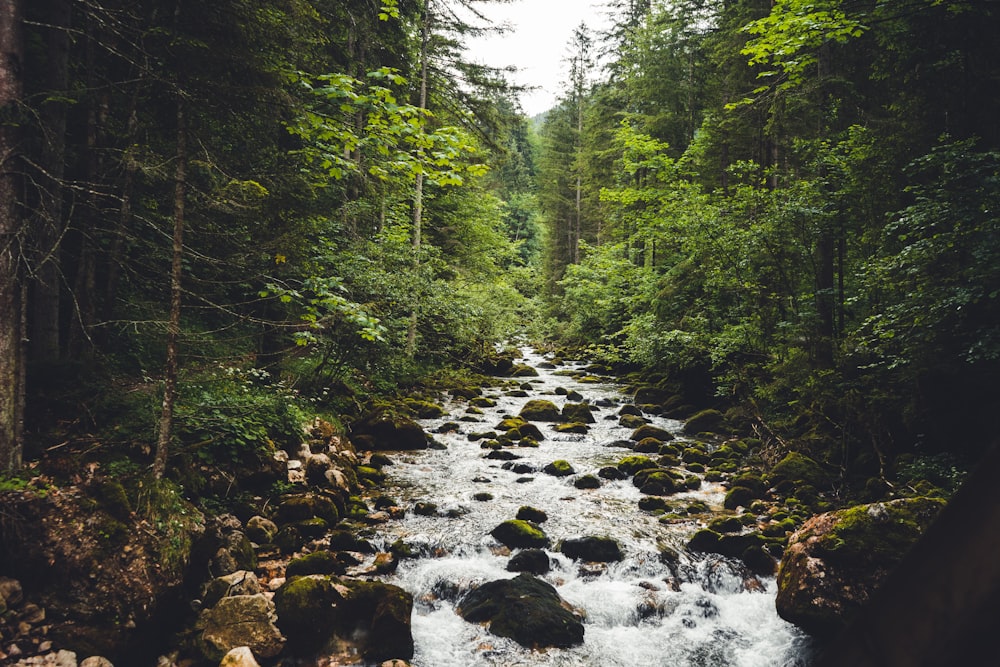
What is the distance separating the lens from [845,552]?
5520 millimetres

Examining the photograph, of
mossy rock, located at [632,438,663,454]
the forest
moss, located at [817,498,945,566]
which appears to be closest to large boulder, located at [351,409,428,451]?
the forest

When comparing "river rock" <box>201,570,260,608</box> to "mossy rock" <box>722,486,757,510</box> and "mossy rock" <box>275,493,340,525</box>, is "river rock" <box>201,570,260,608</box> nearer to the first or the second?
"mossy rock" <box>275,493,340,525</box>

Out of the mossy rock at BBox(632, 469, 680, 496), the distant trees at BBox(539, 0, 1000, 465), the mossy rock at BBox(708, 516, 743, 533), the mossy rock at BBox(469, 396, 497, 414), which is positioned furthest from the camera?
the mossy rock at BBox(469, 396, 497, 414)

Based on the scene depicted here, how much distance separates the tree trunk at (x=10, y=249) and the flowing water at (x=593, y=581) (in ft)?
14.5

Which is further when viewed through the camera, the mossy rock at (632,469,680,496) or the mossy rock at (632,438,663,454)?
the mossy rock at (632,438,663,454)

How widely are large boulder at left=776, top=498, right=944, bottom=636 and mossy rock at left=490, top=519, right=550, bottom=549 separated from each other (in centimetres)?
318

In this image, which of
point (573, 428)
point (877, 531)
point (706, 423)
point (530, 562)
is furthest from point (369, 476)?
point (706, 423)

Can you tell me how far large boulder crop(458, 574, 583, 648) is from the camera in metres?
5.73

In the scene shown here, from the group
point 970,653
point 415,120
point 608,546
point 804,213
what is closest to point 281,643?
point 608,546

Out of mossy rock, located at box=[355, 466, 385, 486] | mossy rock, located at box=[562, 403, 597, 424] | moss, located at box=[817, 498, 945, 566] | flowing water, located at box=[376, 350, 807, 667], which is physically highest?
moss, located at box=[817, 498, 945, 566]

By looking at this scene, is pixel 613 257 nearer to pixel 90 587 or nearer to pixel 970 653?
pixel 90 587

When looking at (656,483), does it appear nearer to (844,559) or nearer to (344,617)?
(844,559)

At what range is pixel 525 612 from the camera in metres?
5.95

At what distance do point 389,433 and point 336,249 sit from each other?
428 cm
